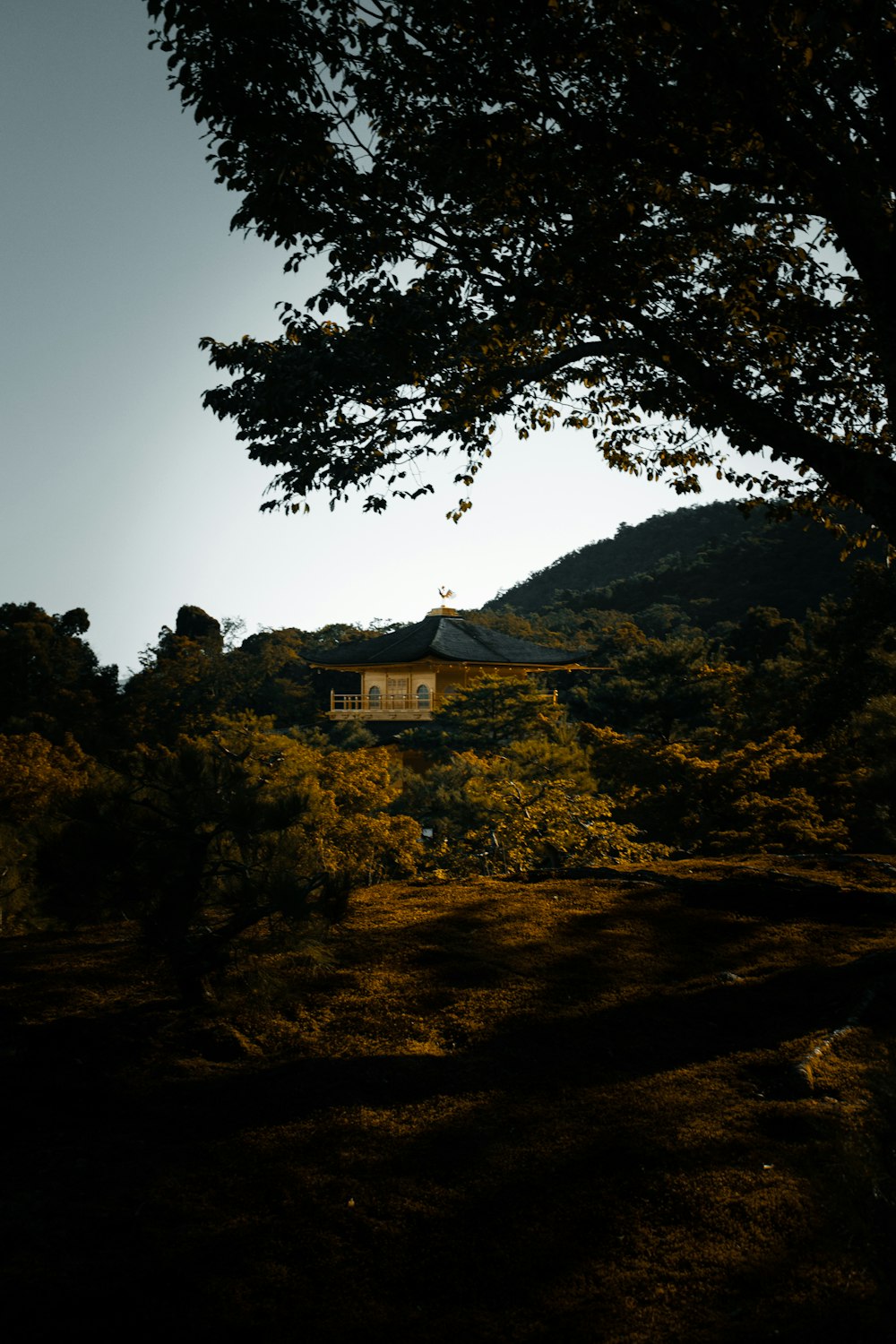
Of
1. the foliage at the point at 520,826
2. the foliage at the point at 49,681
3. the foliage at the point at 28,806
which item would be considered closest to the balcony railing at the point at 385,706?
the foliage at the point at 49,681

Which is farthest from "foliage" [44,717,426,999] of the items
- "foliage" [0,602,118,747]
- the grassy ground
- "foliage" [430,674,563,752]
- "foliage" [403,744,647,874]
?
"foliage" [0,602,118,747]

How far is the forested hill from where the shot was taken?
48219 mm

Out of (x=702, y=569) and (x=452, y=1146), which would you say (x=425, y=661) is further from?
(x=702, y=569)

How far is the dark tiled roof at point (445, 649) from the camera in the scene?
1192 inches

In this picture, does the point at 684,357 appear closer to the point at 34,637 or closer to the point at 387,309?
the point at 387,309

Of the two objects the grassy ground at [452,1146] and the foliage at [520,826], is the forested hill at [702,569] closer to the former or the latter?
the foliage at [520,826]

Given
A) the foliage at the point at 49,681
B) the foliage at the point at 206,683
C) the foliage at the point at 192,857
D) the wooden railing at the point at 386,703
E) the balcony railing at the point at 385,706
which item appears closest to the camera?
the foliage at the point at 192,857

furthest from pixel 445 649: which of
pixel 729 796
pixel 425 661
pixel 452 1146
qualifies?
pixel 452 1146

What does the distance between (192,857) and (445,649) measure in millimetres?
26511

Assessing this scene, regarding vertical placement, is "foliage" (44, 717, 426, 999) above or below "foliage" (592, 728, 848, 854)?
above

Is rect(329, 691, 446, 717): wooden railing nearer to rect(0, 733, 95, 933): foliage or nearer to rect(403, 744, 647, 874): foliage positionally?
rect(0, 733, 95, 933): foliage

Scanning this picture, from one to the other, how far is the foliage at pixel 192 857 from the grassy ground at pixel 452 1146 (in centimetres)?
26

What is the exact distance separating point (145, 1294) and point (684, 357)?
5032 millimetres

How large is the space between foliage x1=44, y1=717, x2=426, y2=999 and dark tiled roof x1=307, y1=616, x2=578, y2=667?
2561 cm
